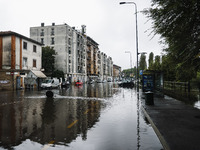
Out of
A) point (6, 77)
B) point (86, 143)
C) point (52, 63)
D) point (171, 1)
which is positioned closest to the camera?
point (86, 143)

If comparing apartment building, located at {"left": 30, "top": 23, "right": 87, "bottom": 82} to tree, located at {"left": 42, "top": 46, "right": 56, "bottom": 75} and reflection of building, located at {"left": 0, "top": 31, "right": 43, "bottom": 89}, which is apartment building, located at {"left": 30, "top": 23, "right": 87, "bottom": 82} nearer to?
tree, located at {"left": 42, "top": 46, "right": 56, "bottom": 75}

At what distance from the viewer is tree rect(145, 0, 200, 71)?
18.4 feet

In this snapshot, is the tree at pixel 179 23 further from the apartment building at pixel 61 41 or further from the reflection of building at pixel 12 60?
the apartment building at pixel 61 41

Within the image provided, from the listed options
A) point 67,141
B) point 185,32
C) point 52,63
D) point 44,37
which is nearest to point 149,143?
point 67,141

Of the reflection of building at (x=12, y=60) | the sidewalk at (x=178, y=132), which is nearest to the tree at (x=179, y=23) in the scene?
the sidewalk at (x=178, y=132)

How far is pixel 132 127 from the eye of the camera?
21.2ft

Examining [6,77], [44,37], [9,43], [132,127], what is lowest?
[132,127]

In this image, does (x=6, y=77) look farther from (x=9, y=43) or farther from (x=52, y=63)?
(x=52, y=63)

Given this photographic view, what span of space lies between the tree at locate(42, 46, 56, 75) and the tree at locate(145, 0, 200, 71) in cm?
5078

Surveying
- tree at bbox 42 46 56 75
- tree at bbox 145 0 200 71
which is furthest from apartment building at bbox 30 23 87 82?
tree at bbox 145 0 200 71

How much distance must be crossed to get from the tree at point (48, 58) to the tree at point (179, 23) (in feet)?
167

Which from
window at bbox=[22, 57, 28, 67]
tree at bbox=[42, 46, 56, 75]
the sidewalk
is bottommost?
the sidewalk

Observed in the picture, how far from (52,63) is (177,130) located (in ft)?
182

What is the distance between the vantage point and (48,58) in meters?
55.0
